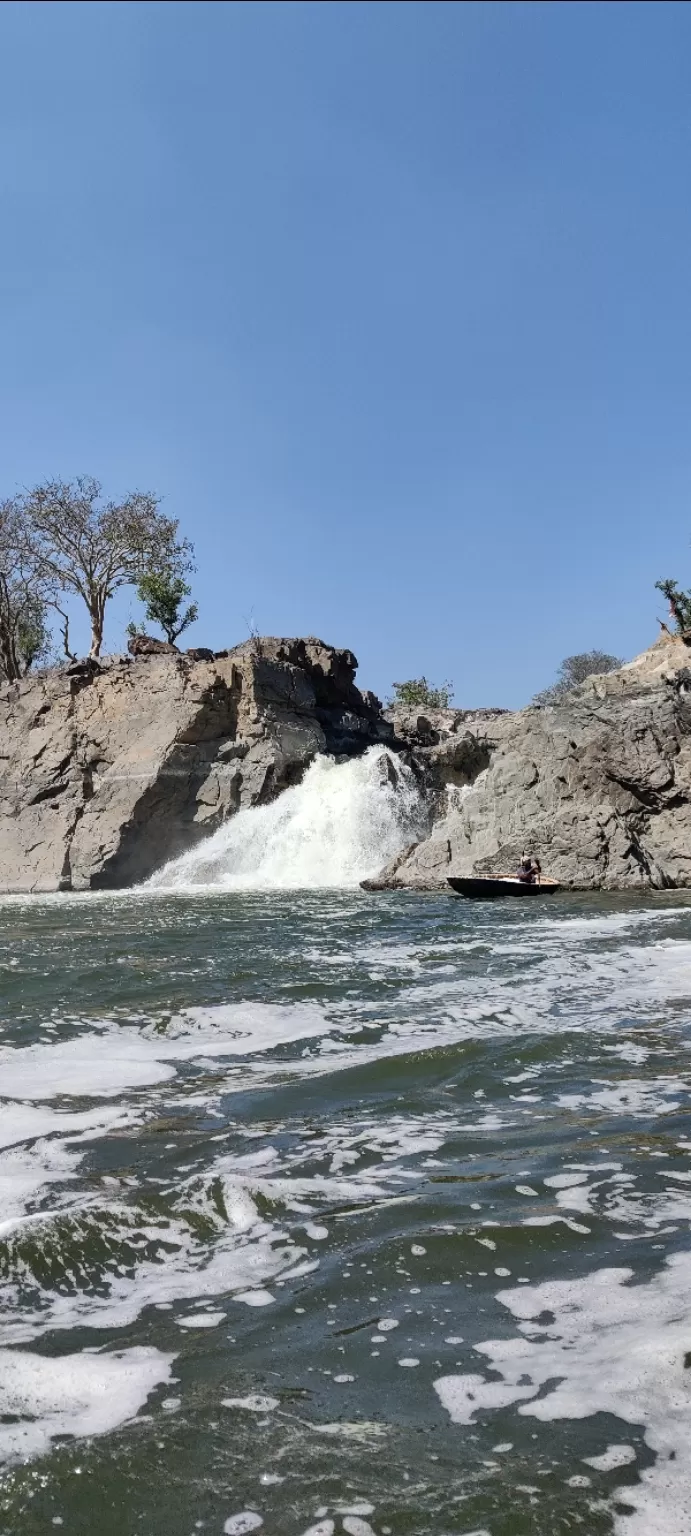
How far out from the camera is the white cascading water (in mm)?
25594

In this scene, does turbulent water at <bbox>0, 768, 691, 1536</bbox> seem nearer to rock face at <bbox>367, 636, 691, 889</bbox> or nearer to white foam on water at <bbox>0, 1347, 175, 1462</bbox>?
white foam on water at <bbox>0, 1347, 175, 1462</bbox>

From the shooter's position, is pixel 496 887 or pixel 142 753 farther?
pixel 142 753

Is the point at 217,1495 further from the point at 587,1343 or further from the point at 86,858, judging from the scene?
the point at 86,858

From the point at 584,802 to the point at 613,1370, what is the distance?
18.4 meters

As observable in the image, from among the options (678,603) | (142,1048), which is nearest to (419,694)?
(678,603)

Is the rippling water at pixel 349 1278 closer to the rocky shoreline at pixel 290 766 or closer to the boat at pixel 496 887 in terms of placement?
the boat at pixel 496 887

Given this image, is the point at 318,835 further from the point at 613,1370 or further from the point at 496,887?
the point at 613,1370

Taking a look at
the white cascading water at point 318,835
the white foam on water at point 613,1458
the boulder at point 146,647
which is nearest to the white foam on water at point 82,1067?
the white foam on water at point 613,1458

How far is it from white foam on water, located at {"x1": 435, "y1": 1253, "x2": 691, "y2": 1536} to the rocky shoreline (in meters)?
16.8

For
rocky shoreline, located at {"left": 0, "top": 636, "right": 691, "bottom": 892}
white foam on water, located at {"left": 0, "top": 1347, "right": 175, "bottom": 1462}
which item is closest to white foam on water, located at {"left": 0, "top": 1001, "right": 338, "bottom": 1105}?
white foam on water, located at {"left": 0, "top": 1347, "right": 175, "bottom": 1462}

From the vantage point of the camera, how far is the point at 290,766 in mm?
28203

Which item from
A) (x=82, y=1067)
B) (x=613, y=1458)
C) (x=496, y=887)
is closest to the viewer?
(x=613, y=1458)

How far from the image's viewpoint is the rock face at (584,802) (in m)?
19.4

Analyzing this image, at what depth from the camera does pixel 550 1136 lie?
13.6ft
